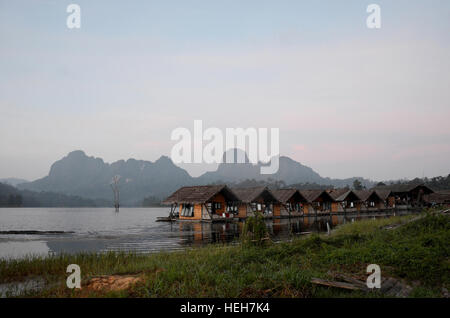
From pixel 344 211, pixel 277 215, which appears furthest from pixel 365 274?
pixel 344 211

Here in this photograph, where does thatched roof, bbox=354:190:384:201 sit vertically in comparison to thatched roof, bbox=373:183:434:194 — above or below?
below

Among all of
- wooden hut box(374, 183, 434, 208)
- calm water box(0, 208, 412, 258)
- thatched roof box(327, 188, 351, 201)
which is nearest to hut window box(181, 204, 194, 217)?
calm water box(0, 208, 412, 258)

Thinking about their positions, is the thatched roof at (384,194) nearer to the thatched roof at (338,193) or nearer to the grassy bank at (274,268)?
the thatched roof at (338,193)

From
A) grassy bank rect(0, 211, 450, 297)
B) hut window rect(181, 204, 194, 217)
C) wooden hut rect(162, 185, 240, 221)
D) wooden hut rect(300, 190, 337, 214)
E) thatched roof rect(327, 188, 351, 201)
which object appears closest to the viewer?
grassy bank rect(0, 211, 450, 297)

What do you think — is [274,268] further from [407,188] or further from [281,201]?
[407,188]

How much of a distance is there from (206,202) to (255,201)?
8.13 metres

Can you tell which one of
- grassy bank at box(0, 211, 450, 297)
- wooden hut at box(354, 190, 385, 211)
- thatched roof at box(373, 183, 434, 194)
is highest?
grassy bank at box(0, 211, 450, 297)

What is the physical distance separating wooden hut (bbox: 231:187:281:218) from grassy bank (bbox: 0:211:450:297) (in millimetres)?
27881

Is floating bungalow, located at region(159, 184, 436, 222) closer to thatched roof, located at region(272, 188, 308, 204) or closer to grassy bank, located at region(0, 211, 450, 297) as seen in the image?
thatched roof, located at region(272, 188, 308, 204)

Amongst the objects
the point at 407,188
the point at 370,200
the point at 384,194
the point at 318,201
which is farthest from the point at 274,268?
the point at 407,188

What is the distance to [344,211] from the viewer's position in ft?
180

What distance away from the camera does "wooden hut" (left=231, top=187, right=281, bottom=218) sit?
42312mm
